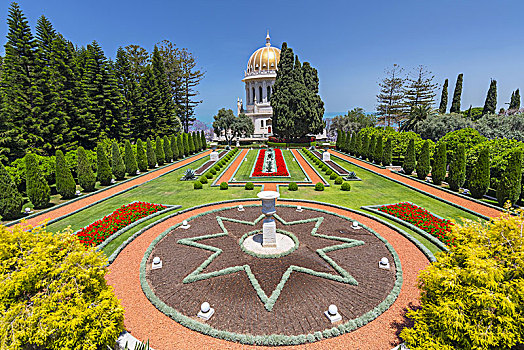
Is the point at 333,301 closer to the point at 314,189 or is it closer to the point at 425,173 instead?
the point at 314,189

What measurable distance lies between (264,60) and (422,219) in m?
79.1

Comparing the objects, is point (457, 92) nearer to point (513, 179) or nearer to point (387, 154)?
point (387, 154)

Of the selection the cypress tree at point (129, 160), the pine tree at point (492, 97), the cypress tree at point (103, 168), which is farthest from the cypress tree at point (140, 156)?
the pine tree at point (492, 97)

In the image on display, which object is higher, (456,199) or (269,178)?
(269,178)

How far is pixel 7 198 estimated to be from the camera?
13.8 meters

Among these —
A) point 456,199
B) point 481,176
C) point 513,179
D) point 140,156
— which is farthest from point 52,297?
point 140,156

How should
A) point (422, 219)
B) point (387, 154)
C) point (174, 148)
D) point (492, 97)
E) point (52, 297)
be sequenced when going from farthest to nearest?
1. point (492, 97)
2. point (174, 148)
3. point (387, 154)
4. point (422, 219)
5. point (52, 297)

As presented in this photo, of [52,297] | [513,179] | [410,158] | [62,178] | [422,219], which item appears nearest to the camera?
[52,297]

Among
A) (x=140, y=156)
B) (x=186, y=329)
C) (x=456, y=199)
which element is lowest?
(x=456, y=199)

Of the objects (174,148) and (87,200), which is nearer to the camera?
(87,200)

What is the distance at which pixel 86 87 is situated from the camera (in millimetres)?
29672

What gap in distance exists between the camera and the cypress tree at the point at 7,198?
13665 millimetres

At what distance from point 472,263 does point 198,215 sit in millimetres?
12037

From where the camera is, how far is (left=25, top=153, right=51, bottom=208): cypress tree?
1521 cm
